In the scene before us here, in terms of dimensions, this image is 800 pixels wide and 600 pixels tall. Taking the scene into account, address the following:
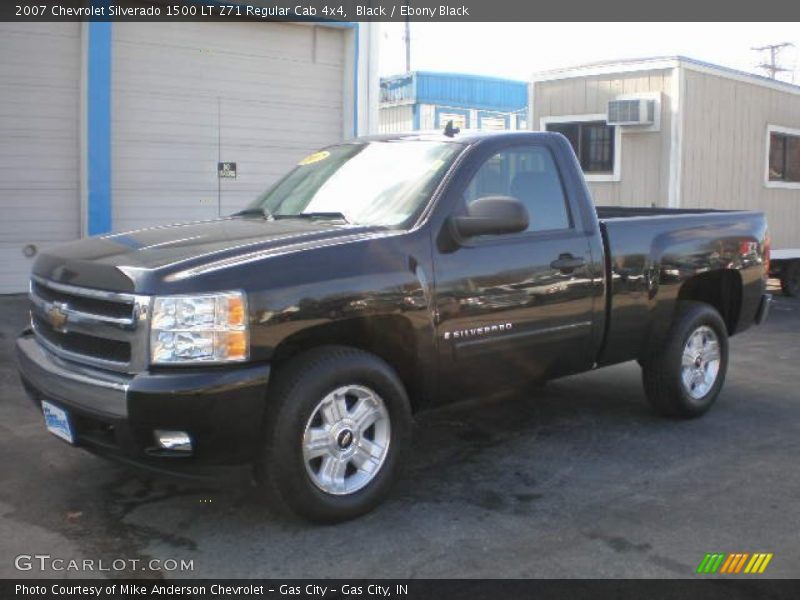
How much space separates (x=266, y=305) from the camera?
386 cm

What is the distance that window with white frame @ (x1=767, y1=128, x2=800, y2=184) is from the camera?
14.3 metres

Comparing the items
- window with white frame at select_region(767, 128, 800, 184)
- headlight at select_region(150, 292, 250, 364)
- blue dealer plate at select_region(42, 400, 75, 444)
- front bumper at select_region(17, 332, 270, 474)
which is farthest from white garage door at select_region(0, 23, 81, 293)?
window with white frame at select_region(767, 128, 800, 184)

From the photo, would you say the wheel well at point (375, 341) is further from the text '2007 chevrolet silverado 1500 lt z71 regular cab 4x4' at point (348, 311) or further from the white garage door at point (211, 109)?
the white garage door at point (211, 109)

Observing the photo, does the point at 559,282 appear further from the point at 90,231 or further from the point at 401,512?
the point at 90,231

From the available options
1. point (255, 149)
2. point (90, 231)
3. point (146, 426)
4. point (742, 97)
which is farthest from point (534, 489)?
point (742, 97)

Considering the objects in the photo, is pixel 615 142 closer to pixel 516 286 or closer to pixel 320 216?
pixel 516 286

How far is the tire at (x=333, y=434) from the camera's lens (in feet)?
12.9

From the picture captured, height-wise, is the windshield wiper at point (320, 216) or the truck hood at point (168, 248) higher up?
the windshield wiper at point (320, 216)

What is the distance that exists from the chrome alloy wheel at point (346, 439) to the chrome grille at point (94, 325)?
85 cm

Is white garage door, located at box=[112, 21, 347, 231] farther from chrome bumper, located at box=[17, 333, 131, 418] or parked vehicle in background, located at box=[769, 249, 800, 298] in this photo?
parked vehicle in background, located at box=[769, 249, 800, 298]

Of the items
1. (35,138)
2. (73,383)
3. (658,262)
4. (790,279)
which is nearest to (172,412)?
(73,383)

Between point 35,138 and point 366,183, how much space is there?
6310 mm

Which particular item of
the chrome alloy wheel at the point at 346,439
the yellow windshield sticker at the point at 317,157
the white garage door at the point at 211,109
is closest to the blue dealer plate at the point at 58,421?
the chrome alloy wheel at the point at 346,439

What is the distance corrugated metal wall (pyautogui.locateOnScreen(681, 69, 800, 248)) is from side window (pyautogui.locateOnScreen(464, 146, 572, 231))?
8168 millimetres
